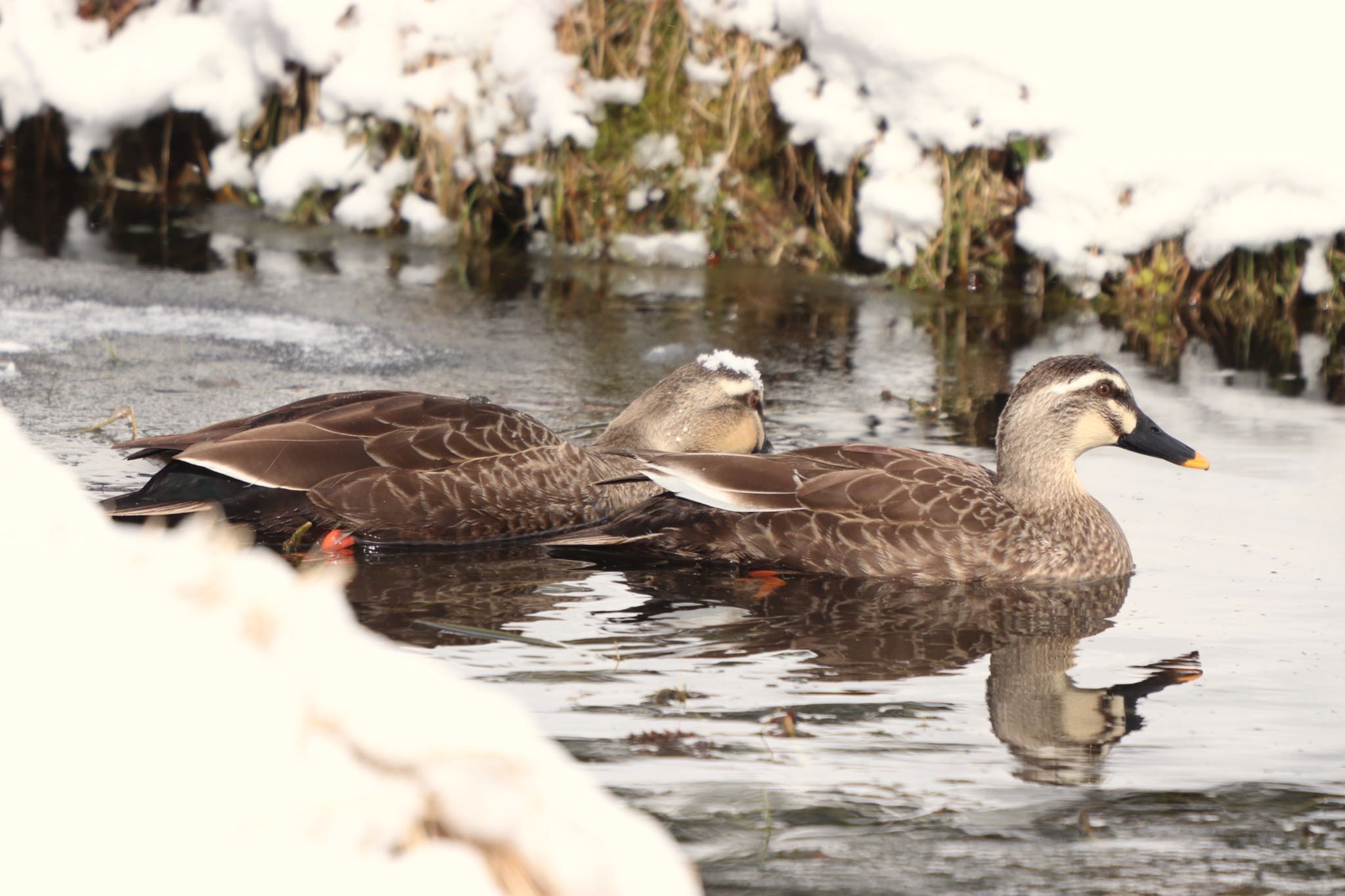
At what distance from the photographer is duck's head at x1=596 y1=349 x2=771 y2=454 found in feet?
24.6

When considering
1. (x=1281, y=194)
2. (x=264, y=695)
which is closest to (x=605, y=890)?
(x=264, y=695)

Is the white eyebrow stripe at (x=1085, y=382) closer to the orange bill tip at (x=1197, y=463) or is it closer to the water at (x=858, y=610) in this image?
the orange bill tip at (x=1197, y=463)

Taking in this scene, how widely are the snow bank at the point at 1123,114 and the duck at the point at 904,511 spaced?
202 inches

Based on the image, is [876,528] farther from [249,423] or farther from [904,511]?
[249,423]

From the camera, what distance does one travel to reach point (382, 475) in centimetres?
638

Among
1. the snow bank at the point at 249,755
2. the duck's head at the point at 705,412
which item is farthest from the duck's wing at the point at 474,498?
the snow bank at the point at 249,755

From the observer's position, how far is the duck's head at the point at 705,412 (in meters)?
7.50

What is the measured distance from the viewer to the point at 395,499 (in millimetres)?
6332

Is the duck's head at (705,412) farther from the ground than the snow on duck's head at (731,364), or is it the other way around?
the snow on duck's head at (731,364)

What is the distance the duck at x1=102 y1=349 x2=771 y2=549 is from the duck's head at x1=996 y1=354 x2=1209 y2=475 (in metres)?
1.18

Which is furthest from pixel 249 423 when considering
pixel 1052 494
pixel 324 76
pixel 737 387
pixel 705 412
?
pixel 324 76

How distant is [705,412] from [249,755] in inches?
236

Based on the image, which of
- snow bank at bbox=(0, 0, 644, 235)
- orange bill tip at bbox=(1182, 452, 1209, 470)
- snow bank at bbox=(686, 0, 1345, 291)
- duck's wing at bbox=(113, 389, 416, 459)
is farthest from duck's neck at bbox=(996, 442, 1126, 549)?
snow bank at bbox=(0, 0, 644, 235)

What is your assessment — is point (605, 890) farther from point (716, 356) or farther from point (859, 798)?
point (716, 356)
